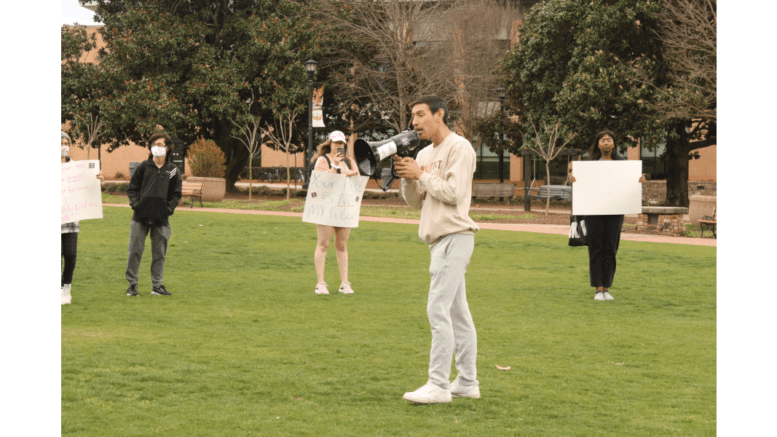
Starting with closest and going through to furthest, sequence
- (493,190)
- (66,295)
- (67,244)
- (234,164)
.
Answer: (67,244), (66,295), (493,190), (234,164)

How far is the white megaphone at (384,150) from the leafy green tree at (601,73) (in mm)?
21955

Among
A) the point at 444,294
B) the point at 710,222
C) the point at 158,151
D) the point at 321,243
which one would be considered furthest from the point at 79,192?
the point at 710,222

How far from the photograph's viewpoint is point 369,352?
6953 mm

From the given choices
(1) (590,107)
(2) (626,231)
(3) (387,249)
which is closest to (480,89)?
(1) (590,107)

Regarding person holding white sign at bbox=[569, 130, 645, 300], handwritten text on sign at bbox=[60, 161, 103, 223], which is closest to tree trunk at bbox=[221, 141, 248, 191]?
handwritten text on sign at bbox=[60, 161, 103, 223]

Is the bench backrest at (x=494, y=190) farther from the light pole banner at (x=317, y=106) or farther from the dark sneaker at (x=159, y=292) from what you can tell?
the dark sneaker at (x=159, y=292)

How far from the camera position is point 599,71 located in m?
27.7

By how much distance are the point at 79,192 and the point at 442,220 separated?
494 centimetres

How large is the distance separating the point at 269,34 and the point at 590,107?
42.2 feet

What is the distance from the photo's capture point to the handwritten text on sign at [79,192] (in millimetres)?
8688

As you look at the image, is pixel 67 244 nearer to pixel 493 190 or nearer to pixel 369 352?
pixel 369 352

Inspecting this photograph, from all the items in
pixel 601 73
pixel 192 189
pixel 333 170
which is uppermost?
pixel 601 73

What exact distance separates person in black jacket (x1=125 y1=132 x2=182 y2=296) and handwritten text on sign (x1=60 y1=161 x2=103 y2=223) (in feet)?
1.51

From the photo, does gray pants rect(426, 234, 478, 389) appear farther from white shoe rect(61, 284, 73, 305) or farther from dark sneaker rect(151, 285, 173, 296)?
dark sneaker rect(151, 285, 173, 296)
